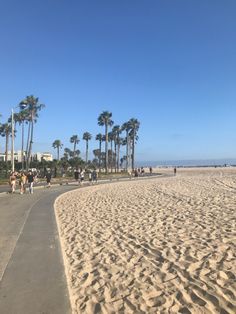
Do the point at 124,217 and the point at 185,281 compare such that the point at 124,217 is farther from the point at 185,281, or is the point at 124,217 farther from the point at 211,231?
the point at 185,281

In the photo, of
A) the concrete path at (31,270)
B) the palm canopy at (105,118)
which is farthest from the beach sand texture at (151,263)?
the palm canopy at (105,118)

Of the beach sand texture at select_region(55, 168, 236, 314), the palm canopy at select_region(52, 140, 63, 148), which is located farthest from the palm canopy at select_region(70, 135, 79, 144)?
the beach sand texture at select_region(55, 168, 236, 314)

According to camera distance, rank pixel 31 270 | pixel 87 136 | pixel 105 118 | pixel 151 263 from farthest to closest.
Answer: pixel 87 136 < pixel 105 118 < pixel 151 263 < pixel 31 270

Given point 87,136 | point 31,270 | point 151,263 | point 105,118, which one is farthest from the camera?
point 87,136

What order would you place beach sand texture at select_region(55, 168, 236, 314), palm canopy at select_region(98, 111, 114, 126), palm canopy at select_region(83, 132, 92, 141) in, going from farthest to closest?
palm canopy at select_region(83, 132, 92, 141), palm canopy at select_region(98, 111, 114, 126), beach sand texture at select_region(55, 168, 236, 314)

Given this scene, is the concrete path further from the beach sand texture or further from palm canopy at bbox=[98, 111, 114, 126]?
palm canopy at bbox=[98, 111, 114, 126]

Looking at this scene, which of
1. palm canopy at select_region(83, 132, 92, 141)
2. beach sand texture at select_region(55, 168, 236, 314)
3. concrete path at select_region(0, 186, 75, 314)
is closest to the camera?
concrete path at select_region(0, 186, 75, 314)

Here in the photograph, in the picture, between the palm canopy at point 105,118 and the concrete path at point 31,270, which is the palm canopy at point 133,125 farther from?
the concrete path at point 31,270

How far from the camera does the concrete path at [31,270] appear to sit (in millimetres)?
4891

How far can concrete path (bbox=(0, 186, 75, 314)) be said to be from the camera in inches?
193

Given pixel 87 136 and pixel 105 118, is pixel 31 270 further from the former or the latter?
pixel 87 136

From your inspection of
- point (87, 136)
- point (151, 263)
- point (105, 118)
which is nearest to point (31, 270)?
point (151, 263)

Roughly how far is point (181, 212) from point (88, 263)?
7789 millimetres

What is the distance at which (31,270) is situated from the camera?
6.39 meters
